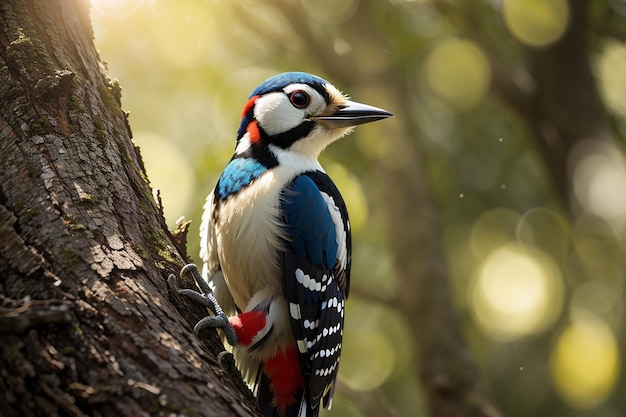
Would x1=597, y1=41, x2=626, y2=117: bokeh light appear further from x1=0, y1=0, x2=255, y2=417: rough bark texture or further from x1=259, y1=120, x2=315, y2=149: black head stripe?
x1=0, y1=0, x2=255, y2=417: rough bark texture

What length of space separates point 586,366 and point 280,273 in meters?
2.93

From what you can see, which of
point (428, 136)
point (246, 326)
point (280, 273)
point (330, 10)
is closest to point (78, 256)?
point (246, 326)

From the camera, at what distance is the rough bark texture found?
1771mm

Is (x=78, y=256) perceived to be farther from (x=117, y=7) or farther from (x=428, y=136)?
(x=428, y=136)

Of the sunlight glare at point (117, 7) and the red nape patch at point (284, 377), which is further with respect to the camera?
the sunlight glare at point (117, 7)

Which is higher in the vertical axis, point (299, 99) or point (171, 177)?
point (299, 99)

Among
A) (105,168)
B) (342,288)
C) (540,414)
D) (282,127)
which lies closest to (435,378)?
(342,288)

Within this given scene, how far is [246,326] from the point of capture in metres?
2.91

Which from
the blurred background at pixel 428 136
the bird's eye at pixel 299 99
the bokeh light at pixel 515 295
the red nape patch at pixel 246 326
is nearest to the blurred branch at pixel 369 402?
the blurred background at pixel 428 136

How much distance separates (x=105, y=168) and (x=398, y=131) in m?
3.19

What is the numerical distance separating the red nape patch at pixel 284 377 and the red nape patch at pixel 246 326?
0.18 metres

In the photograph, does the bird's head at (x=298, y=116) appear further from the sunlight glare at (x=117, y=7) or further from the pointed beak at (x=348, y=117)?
the sunlight glare at (x=117, y=7)

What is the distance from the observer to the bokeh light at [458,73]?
5633 millimetres

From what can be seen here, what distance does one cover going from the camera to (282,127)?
11.3 ft
